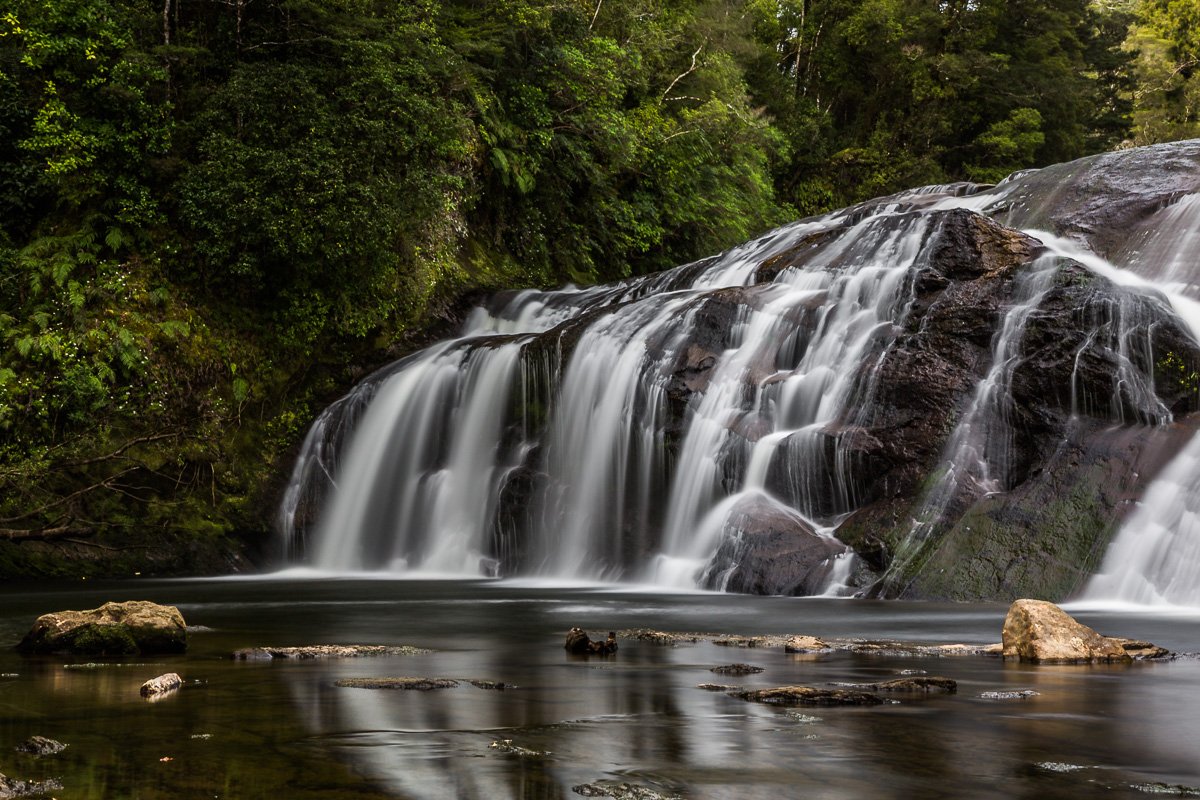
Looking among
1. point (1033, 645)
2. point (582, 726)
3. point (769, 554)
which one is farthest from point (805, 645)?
point (769, 554)

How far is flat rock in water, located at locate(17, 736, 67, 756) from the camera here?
4230 millimetres

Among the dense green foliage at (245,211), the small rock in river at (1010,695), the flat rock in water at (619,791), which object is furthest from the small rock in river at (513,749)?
the dense green foliage at (245,211)

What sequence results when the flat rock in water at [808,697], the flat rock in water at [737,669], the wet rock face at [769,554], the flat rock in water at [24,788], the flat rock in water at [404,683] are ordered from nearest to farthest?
the flat rock in water at [24,788] < the flat rock in water at [808,697] < the flat rock in water at [404,683] < the flat rock in water at [737,669] < the wet rock face at [769,554]

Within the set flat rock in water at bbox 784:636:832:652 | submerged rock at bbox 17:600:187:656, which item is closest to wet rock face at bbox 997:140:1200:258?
flat rock in water at bbox 784:636:832:652

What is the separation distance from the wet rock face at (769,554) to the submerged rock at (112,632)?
263 inches

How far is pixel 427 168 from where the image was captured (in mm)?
Answer: 19234

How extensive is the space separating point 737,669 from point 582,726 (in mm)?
2038

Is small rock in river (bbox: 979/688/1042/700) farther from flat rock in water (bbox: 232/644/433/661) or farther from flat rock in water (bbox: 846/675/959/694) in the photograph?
flat rock in water (bbox: 232/644/433/661)

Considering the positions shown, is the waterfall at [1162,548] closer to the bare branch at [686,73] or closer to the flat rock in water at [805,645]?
the flat rock in water at [805,645]

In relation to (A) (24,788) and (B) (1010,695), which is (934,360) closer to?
(B) (1010,695)

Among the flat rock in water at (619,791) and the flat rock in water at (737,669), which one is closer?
the flat rock in water at (619,791)

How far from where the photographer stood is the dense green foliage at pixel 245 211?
16.1 metres

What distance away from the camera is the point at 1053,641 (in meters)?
7.21

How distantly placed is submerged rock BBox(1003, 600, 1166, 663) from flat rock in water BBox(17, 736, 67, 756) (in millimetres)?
5664
